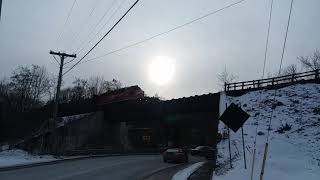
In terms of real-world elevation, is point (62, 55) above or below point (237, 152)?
above

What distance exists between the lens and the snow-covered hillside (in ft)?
61.6

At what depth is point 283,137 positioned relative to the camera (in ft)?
91.0

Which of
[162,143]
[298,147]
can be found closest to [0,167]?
[298,147]

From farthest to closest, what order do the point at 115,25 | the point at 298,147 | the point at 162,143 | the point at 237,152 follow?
the point at 162,143, the point at 237,152, the point at 298,147, the point at 115,25

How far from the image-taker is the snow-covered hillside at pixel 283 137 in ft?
61.6

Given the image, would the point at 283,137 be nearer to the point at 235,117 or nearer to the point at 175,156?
the point at 235,117

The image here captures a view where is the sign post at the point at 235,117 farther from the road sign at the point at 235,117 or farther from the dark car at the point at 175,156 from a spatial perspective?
the dark car at the point at 175,156

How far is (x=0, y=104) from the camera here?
83062mm

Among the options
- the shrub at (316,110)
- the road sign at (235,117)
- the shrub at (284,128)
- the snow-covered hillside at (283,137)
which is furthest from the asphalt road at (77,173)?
the shrub at (316,110)

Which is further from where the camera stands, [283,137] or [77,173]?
[283,137]

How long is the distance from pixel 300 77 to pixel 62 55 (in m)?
24.6

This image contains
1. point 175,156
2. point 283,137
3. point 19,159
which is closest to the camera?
point 283,137

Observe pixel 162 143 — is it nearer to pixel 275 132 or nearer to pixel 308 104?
pixel 308 104

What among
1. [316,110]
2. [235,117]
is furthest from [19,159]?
[316,110]
